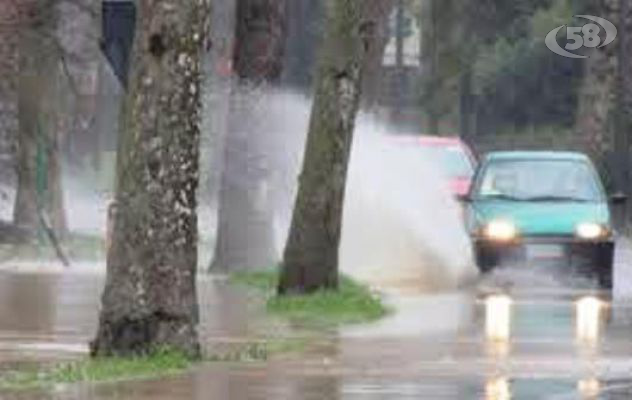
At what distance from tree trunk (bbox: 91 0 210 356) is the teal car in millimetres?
9177

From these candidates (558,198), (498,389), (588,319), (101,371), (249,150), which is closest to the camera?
(498,389)

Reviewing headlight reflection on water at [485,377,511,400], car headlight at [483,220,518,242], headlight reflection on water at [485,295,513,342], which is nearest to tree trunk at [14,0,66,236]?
car headlight at [483,220,518,242]

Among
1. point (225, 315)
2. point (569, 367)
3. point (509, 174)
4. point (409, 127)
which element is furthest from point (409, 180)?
point (409, 127)

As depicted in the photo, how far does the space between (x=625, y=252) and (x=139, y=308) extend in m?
18.6

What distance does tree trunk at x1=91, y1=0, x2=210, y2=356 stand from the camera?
43.5 feet

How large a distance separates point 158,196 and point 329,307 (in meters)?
4.91

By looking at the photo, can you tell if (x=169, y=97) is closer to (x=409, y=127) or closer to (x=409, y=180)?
(x=409, y=180)

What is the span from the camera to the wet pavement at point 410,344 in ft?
40.3

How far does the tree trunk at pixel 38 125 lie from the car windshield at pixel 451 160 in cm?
580

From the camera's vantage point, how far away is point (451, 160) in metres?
29.5

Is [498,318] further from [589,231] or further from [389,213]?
[389,213]

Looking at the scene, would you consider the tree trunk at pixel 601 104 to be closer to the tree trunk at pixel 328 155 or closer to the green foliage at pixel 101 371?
the tree trunk at pixel 328 155

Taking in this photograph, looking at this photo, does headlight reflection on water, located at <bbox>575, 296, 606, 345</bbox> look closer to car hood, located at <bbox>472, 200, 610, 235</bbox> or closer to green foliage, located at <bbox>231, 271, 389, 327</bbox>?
car hood, located at <bbox>472, 200, 610, 235</bbox>

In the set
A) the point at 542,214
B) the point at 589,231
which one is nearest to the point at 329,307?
the point at 542,214
